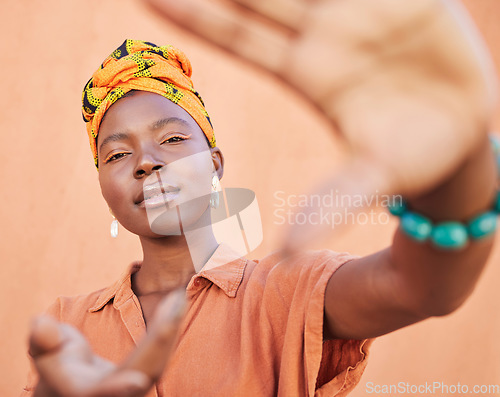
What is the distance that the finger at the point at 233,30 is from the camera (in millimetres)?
492

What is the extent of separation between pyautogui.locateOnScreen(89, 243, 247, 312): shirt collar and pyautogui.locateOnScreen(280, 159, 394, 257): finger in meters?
0.57

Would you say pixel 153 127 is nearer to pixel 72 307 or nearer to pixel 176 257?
pixel 176 257

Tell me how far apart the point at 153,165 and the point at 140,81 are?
0.71 feet

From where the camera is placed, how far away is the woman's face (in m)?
1.05

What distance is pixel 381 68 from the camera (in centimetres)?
48

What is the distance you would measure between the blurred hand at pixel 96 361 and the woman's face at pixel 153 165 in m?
0.47

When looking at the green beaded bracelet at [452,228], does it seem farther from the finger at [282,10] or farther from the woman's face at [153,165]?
the woman's face at [153,165]

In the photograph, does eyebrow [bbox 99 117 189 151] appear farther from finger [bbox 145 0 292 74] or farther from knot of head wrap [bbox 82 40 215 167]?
finger [bbox 145 0 292 74]

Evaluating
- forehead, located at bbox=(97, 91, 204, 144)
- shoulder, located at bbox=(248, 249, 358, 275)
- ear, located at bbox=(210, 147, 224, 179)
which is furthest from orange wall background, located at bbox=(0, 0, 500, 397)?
shoulder, located at bbox=(248, 249, 358, 275)

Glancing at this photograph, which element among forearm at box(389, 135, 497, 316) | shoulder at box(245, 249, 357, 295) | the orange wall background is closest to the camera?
forearm at box(389, 135, 497, 316)

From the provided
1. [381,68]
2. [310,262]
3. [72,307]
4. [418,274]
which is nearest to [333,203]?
[381,68]

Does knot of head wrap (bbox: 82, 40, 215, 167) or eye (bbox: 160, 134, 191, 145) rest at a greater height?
knot of head wrap (bbox: 82, 40, 215, 167)

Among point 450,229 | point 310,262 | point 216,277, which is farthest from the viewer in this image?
point 216,277

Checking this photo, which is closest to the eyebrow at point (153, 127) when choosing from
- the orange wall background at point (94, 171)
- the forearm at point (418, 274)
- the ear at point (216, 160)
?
the ear at point (216, 160)
